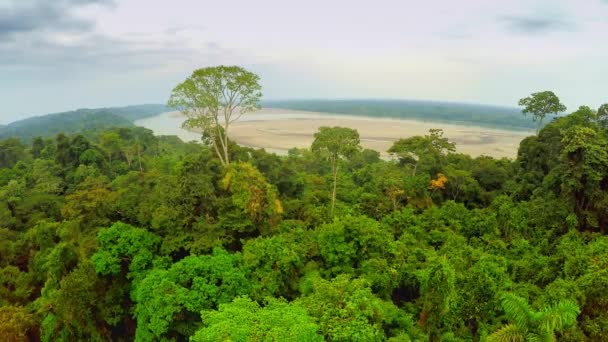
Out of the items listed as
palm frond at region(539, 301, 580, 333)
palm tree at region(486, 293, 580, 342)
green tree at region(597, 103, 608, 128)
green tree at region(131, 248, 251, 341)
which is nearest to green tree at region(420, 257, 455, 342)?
palm tree at region(486, 293, 580, 342)

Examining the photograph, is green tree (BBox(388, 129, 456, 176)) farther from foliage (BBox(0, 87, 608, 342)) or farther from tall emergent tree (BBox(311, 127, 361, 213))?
tall emergent tree (BBox(311, 127, 361, 213))

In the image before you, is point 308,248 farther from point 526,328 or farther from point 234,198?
point 526,328

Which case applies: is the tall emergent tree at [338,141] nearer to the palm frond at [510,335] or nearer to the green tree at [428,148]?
the green tree at [428,148]

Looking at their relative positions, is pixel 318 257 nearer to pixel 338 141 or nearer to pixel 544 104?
pixel 338 141

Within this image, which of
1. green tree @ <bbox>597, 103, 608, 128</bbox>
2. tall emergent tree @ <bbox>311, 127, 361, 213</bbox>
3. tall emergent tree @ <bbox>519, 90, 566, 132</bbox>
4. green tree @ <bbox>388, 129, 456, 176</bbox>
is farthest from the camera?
tall emergent tree @ <bbox>519, 90, 566, 132</bbox>

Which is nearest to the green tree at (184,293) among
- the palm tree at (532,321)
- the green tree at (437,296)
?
the green tree at (437,296)

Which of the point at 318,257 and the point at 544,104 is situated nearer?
the point at 318,257

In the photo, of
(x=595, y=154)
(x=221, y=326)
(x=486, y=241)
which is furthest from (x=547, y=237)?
(x=221, y=326)

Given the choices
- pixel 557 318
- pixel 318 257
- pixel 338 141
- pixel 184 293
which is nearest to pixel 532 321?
pixel 557 318
